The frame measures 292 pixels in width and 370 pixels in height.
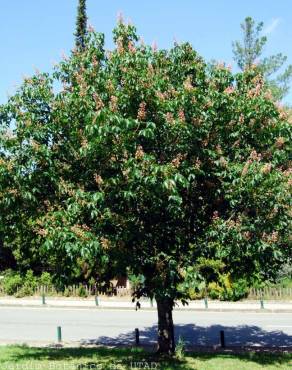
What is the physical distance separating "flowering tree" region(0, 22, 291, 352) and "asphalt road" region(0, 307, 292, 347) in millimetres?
6976

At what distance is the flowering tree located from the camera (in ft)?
31.9

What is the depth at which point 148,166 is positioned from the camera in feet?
29.9

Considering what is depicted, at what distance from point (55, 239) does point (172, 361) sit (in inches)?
234

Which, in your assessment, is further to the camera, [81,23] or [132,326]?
[81,23]

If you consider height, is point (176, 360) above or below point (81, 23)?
below

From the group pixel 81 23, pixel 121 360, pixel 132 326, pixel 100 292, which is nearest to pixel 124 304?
pixel 100 292

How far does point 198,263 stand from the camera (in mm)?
11266

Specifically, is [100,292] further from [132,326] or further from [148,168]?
[148,168]

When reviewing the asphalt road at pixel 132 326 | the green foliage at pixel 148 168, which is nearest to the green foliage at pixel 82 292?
the asphalt road at pixel 132 326

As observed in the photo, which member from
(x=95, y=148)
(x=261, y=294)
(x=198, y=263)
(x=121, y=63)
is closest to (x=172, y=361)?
(x=198, y=263)

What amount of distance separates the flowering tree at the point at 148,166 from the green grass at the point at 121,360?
2.48 meters

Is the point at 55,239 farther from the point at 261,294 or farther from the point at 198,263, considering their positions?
the point at 261,294

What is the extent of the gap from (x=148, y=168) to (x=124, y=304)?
2046 centimetres

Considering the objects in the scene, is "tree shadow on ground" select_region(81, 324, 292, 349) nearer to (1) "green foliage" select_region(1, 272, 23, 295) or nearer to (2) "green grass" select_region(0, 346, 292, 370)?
(2) "green grass" select_region(0, 346, 292, 370)
